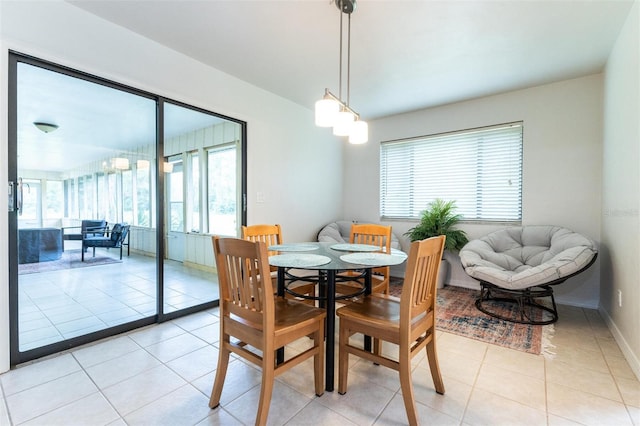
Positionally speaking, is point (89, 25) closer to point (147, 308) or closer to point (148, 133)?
point (148, 133)

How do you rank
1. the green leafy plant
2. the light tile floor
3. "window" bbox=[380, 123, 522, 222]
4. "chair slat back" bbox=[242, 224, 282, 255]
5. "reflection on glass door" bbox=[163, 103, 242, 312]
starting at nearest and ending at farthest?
the light tile floor < "chair slat back" bbox=[242, 224, 282, 255] < "reflection on glass door" bbox=[163, 103, 242, 312] < "window" bbox=[380, 123, 522, 222] < the green leafy plant

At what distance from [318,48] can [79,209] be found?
259cm

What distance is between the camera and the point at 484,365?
1997mm

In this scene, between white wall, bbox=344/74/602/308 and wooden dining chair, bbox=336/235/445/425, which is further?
white wall, bbox=344/74/602/308

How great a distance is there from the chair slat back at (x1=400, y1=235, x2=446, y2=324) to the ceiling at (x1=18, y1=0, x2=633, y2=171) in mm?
1762

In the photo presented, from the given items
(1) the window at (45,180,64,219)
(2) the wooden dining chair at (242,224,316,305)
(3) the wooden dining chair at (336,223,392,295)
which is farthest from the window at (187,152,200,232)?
(3) the wooden dining chair at (336,223,392,295)

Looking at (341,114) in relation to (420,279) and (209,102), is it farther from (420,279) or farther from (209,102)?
(209,102)

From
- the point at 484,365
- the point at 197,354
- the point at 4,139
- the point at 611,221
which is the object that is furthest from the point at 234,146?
the point at 611,221

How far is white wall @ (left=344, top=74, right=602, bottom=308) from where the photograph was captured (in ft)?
10.4

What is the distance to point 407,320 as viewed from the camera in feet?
4.57

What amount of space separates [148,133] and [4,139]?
104 centimetres

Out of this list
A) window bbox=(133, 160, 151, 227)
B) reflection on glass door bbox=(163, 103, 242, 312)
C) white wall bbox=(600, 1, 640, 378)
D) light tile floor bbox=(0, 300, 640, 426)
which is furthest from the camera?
reflection on glass door bbox=(163, 103, 242, 312)

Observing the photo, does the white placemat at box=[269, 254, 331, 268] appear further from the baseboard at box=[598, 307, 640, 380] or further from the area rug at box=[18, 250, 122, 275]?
the baseboard at box=[598, 307, 640, 380]

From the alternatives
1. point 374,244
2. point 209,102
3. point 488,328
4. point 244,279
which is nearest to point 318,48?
point 209,102
